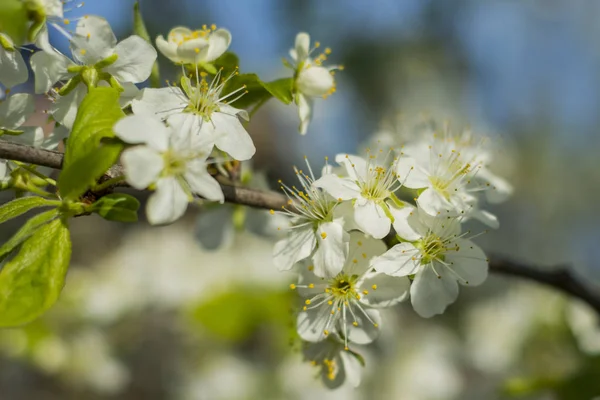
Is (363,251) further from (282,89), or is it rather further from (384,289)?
(282,89)

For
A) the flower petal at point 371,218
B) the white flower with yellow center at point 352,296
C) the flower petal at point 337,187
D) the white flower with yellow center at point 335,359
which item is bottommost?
the white flower with yellow center at point 335,359

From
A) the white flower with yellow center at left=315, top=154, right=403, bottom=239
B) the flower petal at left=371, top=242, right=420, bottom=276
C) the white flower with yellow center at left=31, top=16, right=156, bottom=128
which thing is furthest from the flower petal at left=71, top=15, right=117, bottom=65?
the flower petal at left=371, top=242, right=420, bottom=276

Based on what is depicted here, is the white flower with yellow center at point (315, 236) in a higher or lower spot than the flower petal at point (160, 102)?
lower

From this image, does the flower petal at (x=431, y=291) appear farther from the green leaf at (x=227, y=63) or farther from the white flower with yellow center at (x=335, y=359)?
the green leaf at (x=227, y=63)

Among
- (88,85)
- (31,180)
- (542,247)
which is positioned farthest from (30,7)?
(542,247)

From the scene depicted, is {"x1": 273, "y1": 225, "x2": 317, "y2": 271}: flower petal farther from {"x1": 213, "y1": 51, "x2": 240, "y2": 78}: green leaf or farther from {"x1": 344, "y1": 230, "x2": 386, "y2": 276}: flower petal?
{"x1": 213, "y1": 51, "x2": 240, "y2": 78}: green leaf

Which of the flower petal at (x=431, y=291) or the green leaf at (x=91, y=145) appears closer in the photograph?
the green leaf at (x=91, y=145)

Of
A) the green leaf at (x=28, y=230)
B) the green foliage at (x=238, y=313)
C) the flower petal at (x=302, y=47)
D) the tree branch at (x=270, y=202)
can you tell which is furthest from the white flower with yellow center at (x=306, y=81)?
the green foliage at (x=238, y=313)

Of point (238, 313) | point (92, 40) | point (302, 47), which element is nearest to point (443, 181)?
point (302, 47)
